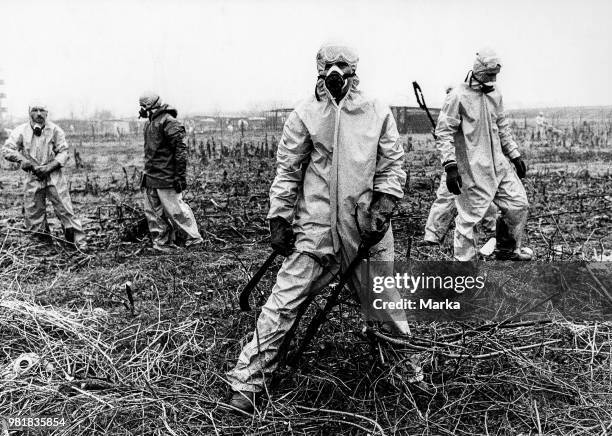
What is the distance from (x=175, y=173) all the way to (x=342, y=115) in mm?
4042

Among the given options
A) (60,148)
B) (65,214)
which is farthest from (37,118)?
(65,214)

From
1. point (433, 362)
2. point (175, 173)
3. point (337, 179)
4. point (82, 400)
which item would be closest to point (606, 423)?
point (433, 362)

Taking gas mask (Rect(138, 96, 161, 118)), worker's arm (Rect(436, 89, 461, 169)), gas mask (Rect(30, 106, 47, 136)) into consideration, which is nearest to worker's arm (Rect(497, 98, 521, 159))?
worker's arm (Rect(436, 89, 461, 169))

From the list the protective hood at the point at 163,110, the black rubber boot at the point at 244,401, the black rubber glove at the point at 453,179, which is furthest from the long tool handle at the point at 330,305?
the protective hood at the point at 163,110

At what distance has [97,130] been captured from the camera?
881 inches

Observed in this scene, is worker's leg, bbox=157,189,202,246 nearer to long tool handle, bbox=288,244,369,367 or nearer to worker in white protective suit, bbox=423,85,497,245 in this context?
worker in white protective suit, bbox=423,85,497,245

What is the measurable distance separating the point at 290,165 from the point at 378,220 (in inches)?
21.0

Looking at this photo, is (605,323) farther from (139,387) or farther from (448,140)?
(139,387)

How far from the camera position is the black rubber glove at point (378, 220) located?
3227 mm

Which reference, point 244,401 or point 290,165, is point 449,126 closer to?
point 290,165

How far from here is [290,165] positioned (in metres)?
3.33

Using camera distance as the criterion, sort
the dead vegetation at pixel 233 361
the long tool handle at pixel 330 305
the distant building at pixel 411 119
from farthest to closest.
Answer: the distant building at pixel 411 119 < the long tool handle at pixel 330 305 < the dead vegetation at pixel 233 361

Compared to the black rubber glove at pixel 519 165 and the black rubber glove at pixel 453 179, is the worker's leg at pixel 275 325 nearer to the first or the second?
the black rubber glove at pixel 453 179

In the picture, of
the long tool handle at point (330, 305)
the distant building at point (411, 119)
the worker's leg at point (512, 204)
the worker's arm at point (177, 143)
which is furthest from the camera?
the distant building at point (411, 119)
